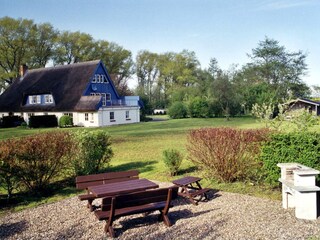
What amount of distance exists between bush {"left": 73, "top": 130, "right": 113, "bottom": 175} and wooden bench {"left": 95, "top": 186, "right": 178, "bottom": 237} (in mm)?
4567

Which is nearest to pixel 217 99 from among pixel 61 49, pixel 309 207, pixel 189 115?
pixel 189 115

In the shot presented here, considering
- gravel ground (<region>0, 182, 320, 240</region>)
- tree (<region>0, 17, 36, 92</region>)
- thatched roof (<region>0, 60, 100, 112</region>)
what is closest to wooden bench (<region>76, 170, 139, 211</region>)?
gravel ground (<region>0, 182, 320, 240</region>)

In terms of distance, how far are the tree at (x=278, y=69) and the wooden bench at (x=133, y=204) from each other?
6170cm

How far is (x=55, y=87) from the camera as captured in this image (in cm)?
4156

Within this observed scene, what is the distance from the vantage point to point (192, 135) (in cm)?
951

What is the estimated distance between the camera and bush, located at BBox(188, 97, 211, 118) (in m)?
52.6

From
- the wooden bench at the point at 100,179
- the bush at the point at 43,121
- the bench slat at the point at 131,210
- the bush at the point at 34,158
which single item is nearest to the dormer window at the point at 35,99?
the bush at the point at 43,121

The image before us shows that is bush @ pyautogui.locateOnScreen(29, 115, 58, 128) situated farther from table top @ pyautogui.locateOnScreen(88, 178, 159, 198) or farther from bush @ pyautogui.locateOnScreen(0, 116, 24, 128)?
table top @ pyautogui.locateOnScreen(88, 178, 159, 198)

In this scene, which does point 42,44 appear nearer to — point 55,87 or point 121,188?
point 55,87

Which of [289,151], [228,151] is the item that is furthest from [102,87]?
[289,151]

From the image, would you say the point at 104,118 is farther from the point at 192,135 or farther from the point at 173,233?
the point at 173,233

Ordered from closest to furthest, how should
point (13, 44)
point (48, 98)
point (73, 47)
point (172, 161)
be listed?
point (172, 161) < point (48, 98) < point (13, 44) < point (73, 47)

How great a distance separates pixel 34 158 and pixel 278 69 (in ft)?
214

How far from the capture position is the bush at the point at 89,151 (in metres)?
10.3
